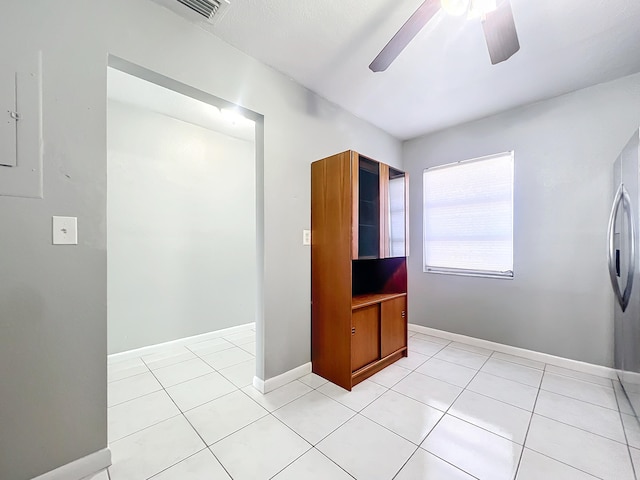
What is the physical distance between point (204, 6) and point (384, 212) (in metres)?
2.02

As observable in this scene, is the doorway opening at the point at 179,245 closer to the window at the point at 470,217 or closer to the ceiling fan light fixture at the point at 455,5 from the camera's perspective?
the ceiling fan light fixture at the point at 455,5

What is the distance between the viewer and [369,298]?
2.55 m

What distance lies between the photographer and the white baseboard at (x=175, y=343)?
8.62 ft

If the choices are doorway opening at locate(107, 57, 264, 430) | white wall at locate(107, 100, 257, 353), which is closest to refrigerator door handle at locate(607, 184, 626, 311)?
doorway opening at locate(107, 57, 264, 430)

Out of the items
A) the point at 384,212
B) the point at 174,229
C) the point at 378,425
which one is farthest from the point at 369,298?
the point at 174,229

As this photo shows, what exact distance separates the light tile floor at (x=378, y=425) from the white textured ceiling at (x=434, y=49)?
104 inches

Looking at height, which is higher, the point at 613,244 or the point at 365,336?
the point at 613,244

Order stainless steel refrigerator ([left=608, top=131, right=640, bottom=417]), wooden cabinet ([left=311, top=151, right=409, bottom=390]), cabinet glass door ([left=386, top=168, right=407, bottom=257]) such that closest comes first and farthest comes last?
stainless steel refrigerator ([left=608, top=131, right=640, bottom=417]), wooden cabinet ([left=311, top=151, right=409, bottom=390]), cabinet glass door ([left=386, top=168, right=407, bottom=257])

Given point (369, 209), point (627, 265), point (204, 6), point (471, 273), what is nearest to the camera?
point (204, 6)

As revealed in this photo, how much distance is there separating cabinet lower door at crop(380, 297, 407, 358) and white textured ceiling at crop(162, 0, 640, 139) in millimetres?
2120

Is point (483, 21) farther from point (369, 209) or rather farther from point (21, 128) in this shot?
point (21, 128)

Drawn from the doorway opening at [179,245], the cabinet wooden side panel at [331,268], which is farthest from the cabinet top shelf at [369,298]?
the doorway opening at [179,245]

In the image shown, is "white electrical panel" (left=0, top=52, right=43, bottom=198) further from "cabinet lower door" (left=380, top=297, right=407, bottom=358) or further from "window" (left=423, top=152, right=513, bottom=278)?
"window" (left=423, top=152, right=513, bottom=278)

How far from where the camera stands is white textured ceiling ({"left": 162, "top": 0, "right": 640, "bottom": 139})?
1.63m
